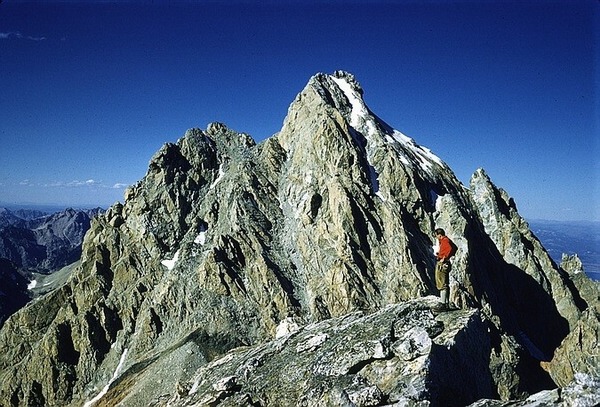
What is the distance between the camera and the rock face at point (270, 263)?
79.8 meters

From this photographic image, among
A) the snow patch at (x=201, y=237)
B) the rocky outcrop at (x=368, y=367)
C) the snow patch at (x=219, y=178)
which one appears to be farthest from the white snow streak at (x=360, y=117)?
the rocky outcrop at (x=368, y=367)

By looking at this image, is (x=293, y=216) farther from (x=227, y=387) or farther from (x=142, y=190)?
(x=227, y=387)

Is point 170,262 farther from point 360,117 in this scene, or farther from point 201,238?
point 360,117

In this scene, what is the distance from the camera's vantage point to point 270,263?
3462 inches

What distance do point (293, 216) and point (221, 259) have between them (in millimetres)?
20048

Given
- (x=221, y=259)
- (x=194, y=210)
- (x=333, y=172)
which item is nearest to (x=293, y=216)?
(x=333, y=172)

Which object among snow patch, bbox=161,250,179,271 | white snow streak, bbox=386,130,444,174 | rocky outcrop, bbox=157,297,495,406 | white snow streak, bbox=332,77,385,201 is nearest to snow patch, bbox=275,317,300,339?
rocky outcrop, bbox=157,297,495,406

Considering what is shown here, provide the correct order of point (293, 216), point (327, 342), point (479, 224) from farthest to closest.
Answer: point (479, 224), point (293, 216), point (327, 342)

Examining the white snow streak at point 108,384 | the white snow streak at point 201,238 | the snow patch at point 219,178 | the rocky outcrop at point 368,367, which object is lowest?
the white snow streak at point 108,384

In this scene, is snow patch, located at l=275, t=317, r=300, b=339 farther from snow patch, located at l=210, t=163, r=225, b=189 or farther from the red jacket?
snow patch, located at l=210, t=163, r=225, b=189

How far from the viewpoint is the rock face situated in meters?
79.8

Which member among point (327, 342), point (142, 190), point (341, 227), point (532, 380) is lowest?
point (532, 380)

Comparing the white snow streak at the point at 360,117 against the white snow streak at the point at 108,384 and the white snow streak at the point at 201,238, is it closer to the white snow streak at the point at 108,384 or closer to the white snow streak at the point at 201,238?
the white snow streak at the point at 201,238

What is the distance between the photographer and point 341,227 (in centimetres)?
8719
